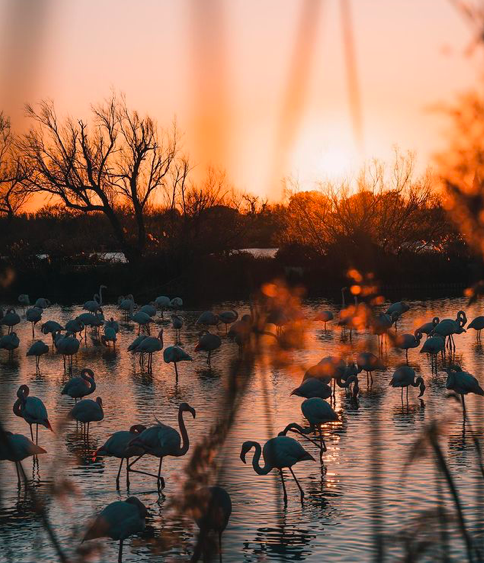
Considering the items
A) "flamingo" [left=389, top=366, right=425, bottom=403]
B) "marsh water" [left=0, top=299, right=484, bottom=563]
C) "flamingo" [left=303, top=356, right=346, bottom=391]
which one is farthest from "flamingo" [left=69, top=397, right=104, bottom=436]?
"flamingo" [left=389, top=366, right=425, bottom=403]

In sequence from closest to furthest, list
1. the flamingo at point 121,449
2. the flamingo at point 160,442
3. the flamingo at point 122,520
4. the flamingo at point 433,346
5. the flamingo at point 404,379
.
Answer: the flamingo at point 122,520, the flamingo at point 160,442, the flamingo at point 121,449, the flamingo at point 404,379, the flamingo at point 433,346

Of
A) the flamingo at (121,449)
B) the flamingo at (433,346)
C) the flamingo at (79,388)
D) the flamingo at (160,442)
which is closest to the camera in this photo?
the flamingo at (160,442)

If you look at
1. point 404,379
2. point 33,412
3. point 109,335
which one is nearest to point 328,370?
point 404,379

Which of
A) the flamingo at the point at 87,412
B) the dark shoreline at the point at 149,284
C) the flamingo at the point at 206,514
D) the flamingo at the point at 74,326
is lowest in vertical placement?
the flamingo at the point at 87,412

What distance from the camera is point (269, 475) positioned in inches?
468

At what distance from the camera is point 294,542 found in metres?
9.27

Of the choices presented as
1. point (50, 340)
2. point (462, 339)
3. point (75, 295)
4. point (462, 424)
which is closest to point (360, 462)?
point (462, 424)

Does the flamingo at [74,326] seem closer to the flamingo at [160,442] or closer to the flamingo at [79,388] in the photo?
the flamingo at [79,388]

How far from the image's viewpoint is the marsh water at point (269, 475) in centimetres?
566

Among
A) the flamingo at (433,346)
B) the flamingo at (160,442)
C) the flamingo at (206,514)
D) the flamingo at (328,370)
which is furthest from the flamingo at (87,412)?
the flamingo at (206,514)

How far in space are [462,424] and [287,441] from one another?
181 inches

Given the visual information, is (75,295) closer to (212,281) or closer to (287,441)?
(212,281)

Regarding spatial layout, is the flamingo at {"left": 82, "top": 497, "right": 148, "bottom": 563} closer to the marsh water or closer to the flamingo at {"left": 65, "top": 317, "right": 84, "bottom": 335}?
the marsh water

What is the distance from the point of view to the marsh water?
18.6 ft
